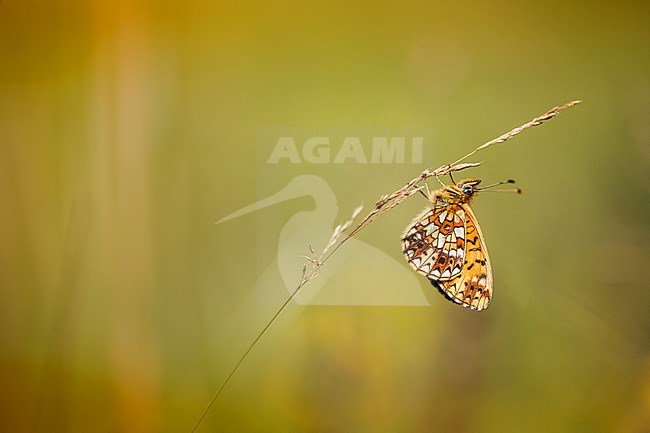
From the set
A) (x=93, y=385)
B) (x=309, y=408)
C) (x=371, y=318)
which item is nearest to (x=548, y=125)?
(x=371, y=318)

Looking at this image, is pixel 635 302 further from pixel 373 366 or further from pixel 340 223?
pixel 340 223

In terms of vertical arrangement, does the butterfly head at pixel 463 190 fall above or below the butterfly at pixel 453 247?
above

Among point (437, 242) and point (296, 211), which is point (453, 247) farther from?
point (296, 211)

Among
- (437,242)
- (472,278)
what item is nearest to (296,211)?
(437,242)

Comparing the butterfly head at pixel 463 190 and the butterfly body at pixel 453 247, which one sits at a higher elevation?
the butterfly head at pixel 463 190
